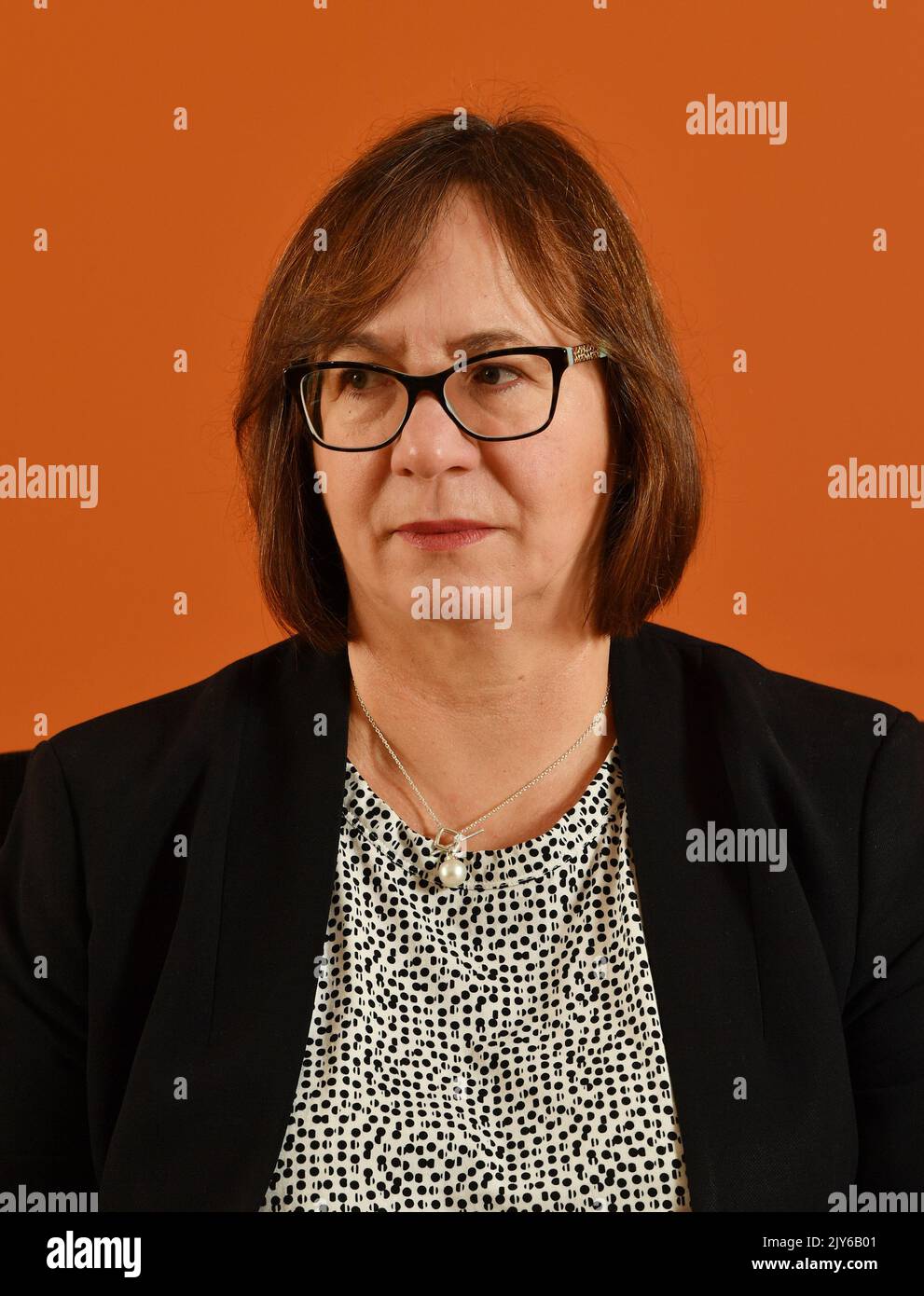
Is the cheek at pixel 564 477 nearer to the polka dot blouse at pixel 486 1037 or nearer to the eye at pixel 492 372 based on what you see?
the eye at pixel 492 372

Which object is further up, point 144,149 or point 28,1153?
point 144,149

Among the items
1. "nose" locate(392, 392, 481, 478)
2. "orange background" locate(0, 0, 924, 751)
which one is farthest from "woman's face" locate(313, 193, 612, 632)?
"orange background" locate(0, 0, 924, 751)

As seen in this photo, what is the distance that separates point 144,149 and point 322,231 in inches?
22.9

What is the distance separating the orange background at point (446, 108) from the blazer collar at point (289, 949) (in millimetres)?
520

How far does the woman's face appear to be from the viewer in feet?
4.52

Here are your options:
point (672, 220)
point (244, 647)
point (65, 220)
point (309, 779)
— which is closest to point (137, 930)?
point (309, 779)

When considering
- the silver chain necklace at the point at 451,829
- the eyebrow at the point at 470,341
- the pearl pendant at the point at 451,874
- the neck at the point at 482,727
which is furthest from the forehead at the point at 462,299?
the pearl pendant at the point at 451,874

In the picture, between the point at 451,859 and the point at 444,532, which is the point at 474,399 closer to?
the point at 444,532

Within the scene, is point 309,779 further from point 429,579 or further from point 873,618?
point 873,618

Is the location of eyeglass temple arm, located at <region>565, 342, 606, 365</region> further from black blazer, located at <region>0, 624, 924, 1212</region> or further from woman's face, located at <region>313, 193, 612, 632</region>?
black blazer, located at <region>0, 624, 924, 1212</region>

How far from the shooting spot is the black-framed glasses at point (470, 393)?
1.38 m

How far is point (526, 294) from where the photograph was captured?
55.4 inches

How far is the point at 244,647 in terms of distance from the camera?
2.11m

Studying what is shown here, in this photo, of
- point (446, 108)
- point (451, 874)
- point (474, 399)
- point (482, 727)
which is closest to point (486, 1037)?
point (451, 874)
